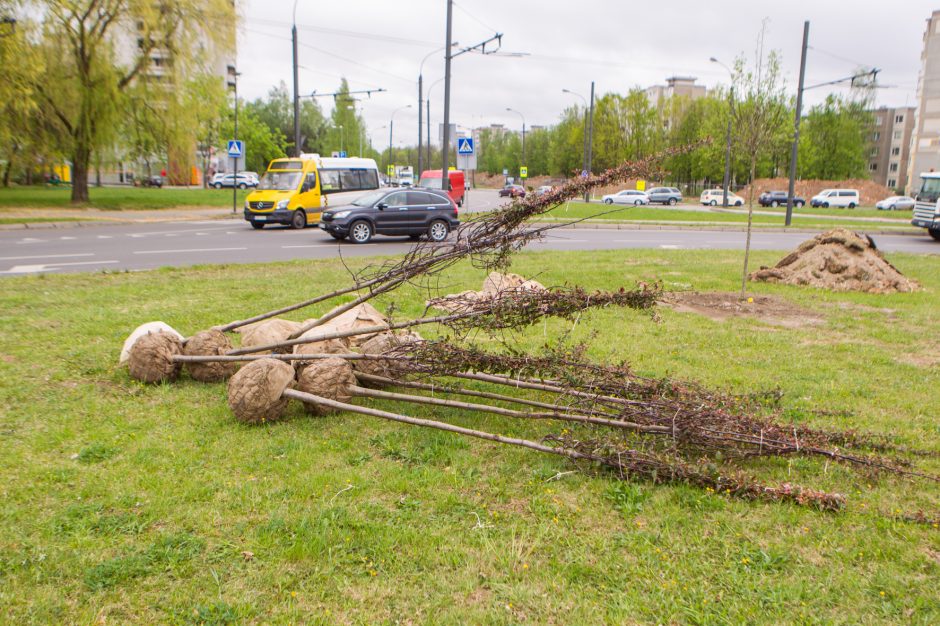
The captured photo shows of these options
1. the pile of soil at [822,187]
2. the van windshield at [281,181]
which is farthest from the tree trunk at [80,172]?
the pile of soil at [822,187]

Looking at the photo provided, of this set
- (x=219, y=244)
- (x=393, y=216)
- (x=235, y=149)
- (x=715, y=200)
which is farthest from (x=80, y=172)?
(x=715, y=200)

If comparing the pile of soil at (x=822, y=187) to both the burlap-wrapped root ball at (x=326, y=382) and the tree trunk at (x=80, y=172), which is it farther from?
the burlap-wrapped root ball at (x=326, y=382)

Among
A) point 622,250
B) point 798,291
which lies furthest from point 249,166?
point 798,291

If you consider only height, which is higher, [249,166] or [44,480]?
[249,166]

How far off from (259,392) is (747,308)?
7.24m

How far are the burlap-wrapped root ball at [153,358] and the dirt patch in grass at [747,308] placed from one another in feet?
18.8

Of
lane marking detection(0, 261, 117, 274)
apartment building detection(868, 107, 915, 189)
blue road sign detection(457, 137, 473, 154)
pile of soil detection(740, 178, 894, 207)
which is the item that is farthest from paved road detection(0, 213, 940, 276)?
apartment building detection(868, 107, 915, 189)

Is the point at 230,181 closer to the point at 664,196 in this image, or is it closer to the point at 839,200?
the point at 664,196

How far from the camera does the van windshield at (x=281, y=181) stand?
23875 mm

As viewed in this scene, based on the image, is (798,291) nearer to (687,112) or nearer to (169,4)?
(169,4)

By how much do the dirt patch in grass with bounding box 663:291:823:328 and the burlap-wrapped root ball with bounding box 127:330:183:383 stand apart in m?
5.73

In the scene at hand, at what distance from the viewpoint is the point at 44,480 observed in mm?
3873

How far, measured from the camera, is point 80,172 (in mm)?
29328

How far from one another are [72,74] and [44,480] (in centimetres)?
2828
